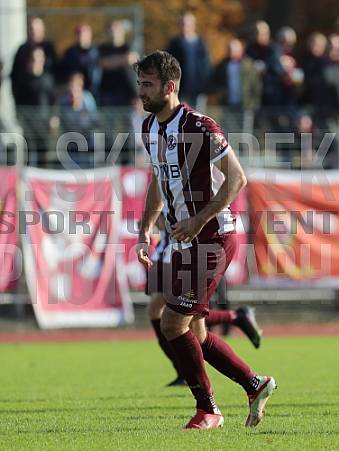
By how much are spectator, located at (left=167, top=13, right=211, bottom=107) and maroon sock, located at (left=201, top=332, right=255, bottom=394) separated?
1094 cm

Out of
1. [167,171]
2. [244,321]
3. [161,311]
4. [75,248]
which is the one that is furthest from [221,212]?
[75,248]

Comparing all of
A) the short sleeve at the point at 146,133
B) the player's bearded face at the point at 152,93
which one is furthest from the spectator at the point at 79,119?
the player's bearded face at the point at 152,93

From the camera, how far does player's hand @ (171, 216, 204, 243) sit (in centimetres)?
706

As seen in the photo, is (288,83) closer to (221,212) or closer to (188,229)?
(221,212)

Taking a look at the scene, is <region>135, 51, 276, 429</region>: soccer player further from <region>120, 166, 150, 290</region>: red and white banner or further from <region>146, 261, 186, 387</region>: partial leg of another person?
<region>120, 166, 150, 290</region>: red and white banner

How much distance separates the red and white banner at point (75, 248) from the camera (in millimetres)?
16906

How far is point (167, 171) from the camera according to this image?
7.43 m

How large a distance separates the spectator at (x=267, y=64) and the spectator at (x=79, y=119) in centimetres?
288

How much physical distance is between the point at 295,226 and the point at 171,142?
34.7 ft

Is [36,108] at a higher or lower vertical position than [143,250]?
lower

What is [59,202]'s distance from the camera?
677 inches

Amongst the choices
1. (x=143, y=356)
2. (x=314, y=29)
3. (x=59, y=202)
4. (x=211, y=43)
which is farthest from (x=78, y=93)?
(x=314, y=29)

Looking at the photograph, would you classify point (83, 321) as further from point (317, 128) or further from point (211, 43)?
point (211, 43)

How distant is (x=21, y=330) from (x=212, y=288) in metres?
10.4
